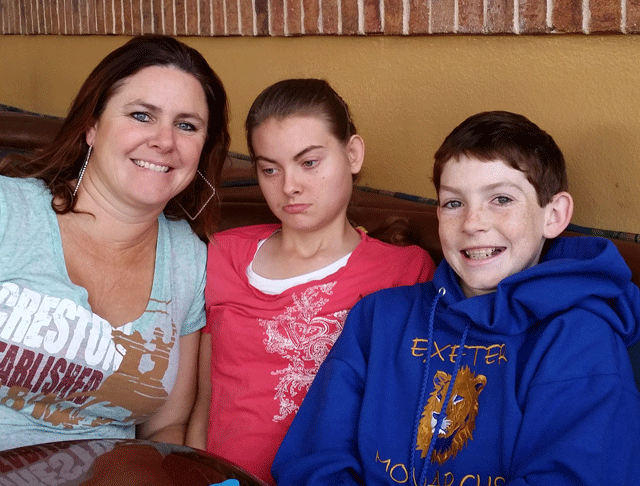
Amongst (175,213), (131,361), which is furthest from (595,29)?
(131,361)

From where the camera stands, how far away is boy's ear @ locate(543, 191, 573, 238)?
142 cm

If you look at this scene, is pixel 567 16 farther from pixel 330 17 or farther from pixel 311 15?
pixel 311 15

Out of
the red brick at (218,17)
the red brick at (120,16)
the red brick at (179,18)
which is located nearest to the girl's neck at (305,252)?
the red brick at (218,17)

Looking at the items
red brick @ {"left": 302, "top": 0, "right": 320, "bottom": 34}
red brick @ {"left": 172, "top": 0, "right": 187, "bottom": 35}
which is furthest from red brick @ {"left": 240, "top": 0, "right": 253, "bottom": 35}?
red brick @ {"left": 172, "top": 0, "right": 187, "bottom": 35}

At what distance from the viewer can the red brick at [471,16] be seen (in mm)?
1883

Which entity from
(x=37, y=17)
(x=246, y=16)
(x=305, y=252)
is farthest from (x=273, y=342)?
(x=37, y=17)

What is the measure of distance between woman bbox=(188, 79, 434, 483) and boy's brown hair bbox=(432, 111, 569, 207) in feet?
1.09

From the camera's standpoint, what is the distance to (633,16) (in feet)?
4.98

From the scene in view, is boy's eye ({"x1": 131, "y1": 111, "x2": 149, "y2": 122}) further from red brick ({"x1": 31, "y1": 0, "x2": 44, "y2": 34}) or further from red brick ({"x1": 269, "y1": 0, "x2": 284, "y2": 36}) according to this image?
red brick ({"x1": 31, "y1": 0, "x2": 44, "y2": 34})

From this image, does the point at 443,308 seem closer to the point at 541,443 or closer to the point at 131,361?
the point at 541,443

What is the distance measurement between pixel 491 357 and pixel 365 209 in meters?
0.75

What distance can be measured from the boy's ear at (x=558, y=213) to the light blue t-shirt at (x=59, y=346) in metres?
0.86

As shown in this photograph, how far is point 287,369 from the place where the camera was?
165 centimetres

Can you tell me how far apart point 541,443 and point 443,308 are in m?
0.34
